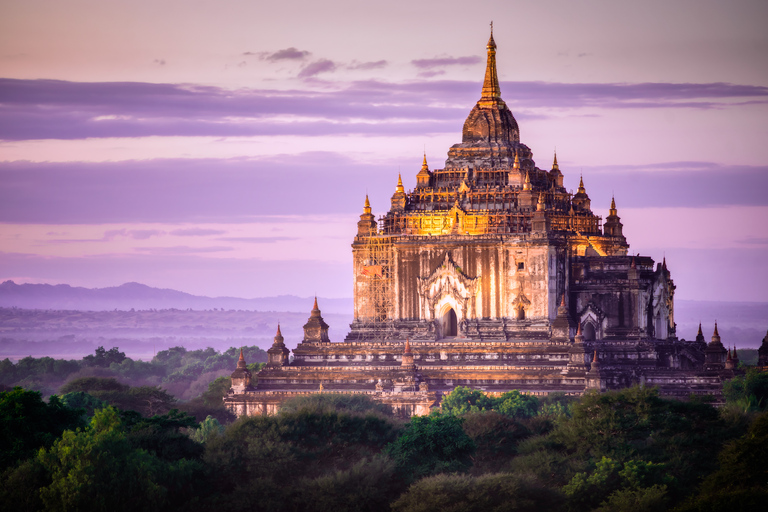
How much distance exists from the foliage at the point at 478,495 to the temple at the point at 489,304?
2436cm

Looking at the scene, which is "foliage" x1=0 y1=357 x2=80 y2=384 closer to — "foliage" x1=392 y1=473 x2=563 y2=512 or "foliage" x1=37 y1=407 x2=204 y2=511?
"foliage" x1=37 y1=407 x2=204 y2=511

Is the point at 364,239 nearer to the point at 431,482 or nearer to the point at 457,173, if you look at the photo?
the point at 457,173

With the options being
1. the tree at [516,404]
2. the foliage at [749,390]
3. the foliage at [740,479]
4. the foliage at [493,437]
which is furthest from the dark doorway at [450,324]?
Answer: the foliage at [740,479]

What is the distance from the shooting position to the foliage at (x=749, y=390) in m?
82.3

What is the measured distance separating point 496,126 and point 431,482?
3874 centimetres

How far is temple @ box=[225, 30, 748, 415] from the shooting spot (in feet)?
286

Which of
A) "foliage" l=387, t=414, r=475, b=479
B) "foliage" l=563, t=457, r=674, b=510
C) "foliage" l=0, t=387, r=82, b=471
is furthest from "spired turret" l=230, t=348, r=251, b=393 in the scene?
"foliage" l=563, t=457, r=674, b=510

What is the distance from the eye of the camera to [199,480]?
62719mm

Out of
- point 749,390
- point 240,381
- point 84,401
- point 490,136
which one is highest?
point 490,136

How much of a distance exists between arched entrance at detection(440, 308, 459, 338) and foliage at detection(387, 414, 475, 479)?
906 inches

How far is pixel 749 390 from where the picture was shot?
3302 inches

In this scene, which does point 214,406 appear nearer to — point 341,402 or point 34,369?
point 341,402

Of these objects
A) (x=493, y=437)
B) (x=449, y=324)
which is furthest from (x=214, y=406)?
(x=493, y=437)

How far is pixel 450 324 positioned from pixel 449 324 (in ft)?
0.18
